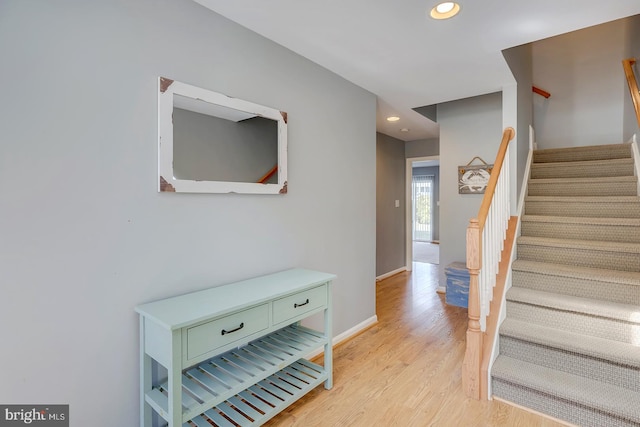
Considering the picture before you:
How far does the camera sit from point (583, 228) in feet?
8.82

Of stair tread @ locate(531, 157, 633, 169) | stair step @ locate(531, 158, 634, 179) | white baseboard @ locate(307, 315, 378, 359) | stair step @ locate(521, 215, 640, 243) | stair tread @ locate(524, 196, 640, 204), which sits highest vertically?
stair tread @ locate(531, 157, 633, 169)

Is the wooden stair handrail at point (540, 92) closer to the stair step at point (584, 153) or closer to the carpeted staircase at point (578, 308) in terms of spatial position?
the stair step at point (584, 153)

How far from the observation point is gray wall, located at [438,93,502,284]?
12.6ft

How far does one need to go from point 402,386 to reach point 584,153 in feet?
10.9

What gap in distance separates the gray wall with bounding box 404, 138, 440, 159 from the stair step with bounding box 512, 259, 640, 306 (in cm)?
326

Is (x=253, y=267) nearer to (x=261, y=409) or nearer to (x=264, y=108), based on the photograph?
(x=261, y=409)

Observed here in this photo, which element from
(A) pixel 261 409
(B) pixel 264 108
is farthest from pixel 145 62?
(A) pixel 261 409

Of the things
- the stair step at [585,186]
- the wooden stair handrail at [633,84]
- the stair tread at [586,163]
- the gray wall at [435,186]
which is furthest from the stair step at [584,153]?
the gray wall at [435,186]

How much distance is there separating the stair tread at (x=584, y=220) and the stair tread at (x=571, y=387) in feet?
4.38

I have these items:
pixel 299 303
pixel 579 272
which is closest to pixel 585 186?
pixel 579 272

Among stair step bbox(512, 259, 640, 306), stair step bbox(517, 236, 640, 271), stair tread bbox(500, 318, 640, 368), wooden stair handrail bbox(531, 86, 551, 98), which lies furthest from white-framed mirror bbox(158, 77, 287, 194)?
wooden stair handrail bbox(531, 86, 551, 98)

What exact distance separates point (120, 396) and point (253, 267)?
925mm

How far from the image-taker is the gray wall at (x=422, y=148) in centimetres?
549

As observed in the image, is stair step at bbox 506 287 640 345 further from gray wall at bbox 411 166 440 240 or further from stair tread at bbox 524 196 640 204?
gray wall at bbox 411 166 440 240
